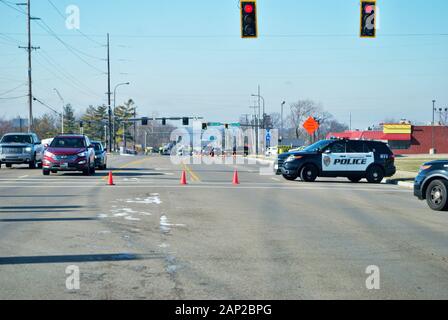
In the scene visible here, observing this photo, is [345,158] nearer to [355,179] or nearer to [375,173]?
[375,173]

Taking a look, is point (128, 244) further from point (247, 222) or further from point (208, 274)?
point (247, 222)

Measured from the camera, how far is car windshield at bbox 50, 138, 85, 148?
2747 cm

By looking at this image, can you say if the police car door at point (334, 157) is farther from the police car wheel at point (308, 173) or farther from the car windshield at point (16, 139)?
the car windshield at point (16, 139)

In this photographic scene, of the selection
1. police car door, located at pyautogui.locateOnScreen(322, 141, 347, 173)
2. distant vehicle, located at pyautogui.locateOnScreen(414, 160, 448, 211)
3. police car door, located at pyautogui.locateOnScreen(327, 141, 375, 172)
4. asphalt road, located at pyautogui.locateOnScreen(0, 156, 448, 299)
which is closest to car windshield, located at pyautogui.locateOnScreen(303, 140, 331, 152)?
police car door, located at pyautogui.locateOnScreen(322, 141, 347, 173)

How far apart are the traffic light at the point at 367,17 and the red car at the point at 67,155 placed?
13.7 meters

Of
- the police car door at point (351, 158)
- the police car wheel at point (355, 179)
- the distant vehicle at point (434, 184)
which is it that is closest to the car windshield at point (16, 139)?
the police car door at point (351, 158)

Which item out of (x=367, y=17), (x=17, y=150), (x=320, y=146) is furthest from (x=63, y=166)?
(x=367, y=17)

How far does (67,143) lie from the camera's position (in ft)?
90.6

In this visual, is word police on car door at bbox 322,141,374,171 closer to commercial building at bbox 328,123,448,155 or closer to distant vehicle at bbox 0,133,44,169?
distant vehicle at bbox 0,133,44,169

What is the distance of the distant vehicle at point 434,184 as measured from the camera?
47.2 feet

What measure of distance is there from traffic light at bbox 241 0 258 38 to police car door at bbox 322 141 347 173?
6.79 m

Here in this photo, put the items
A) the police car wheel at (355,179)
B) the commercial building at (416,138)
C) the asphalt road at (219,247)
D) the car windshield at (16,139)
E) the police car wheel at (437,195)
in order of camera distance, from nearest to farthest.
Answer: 1. the asphalt road at (219,247)
2. the police car wheel at (437,195)
3. the police car wheel at (355,179)
4. the car windshield at (16,139)
5. the commercial building at (416,138)

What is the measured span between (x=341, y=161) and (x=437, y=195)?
10.2 m

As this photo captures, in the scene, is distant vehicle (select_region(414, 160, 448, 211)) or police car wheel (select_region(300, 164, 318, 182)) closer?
distant vehicle (select_region(414, 160, 448, 211))
